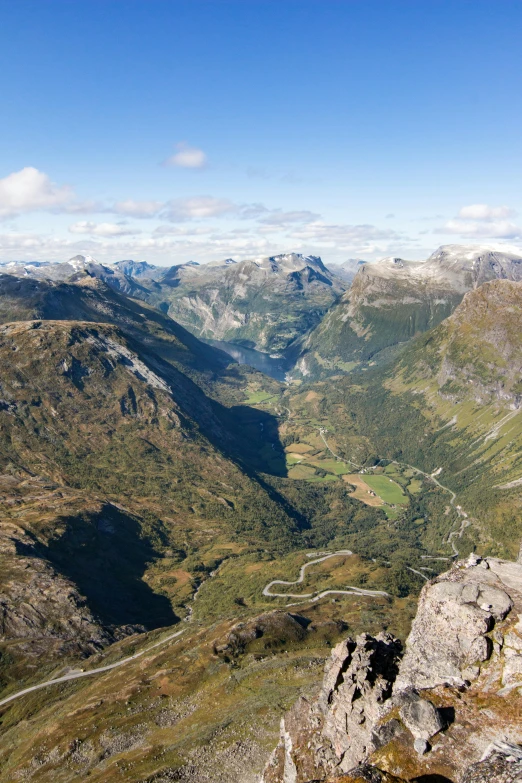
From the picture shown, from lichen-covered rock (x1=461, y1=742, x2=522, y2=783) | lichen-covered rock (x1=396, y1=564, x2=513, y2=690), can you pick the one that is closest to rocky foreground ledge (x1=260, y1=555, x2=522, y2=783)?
lichen-covered rock (x1=396, y1=564, x2=513, y2=690)

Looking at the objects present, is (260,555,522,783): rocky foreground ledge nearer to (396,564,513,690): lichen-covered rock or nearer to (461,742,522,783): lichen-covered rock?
(396,564,513,690): lichen-covered rock

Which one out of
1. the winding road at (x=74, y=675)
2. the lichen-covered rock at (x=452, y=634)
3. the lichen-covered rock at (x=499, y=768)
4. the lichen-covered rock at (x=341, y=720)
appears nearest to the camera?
the lichen-covered rock at (x=499, y=768)

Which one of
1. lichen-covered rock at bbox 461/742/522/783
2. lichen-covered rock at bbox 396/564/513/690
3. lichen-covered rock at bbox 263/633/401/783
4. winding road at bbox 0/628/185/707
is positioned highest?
lichen-covered rock at bbox 461/742/522/783

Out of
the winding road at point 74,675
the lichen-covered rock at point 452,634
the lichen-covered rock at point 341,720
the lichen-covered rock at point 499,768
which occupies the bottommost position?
the winding road at point 74,675

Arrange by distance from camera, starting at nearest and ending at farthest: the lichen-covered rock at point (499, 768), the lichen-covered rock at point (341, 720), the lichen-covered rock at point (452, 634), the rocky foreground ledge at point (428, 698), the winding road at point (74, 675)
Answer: the lichen-covered rock at point (499, 768) → the rocky foreground ledge at point (428, 698) → the lichen-covered rock at point (341, 720) → the lichen-covered rock at point (452, 634) → the winding road at point (74, 675)

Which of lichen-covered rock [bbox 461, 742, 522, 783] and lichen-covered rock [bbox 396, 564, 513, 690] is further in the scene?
lichen-covered rock [bbox 396, 564, 513, 690]

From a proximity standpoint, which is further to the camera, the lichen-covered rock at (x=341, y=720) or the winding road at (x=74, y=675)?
the winding road at (x=74, y=675)

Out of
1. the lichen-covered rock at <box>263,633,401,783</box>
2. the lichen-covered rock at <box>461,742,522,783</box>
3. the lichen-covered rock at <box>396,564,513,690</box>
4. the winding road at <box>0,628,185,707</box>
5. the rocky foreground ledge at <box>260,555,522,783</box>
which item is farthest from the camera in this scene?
the winding road at <box>0,628,185,707</box>

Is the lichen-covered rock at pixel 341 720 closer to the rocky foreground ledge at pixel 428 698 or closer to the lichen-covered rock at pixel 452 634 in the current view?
the rocky foreground ledge at pixel 428 698

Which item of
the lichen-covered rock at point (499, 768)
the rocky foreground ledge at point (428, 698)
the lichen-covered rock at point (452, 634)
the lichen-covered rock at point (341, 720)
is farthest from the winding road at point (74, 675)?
the lichen-covered rock at point (499, 768)

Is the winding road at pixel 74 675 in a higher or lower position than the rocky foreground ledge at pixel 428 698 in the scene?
lower
